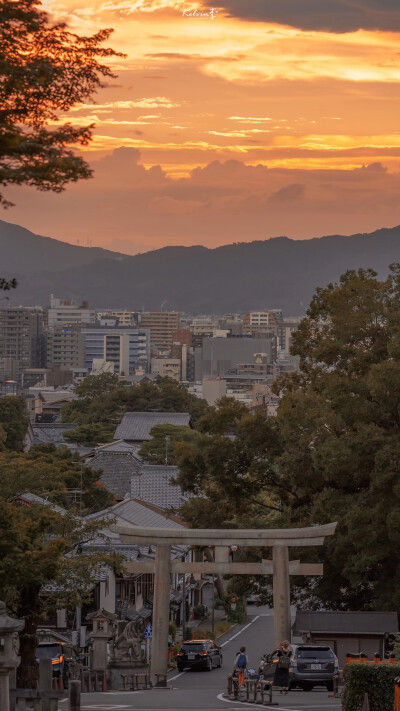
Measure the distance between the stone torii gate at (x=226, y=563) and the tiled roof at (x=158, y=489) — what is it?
38.8 m

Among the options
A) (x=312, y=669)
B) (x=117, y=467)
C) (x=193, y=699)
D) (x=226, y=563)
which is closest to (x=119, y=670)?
(x=226, y=563)

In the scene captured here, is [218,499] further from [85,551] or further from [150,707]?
[150,707]

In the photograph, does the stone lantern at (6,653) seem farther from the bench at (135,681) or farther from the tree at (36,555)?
the bench at (135,681)

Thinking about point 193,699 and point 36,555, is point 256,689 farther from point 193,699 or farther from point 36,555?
point 36,555

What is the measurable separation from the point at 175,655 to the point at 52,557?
56.1ft

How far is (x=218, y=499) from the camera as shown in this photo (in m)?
42.4

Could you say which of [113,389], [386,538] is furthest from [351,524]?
[113,389]

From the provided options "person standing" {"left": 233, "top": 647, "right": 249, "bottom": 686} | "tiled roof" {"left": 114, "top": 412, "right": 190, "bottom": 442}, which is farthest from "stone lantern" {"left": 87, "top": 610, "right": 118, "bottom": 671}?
"tiled roof" {"left": 114, "top": 412, "right": 190, "bottom": 442}

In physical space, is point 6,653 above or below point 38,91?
below

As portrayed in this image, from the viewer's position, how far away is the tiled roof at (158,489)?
76.9 metres

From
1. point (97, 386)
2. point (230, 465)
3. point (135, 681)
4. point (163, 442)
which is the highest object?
point (97, 386)

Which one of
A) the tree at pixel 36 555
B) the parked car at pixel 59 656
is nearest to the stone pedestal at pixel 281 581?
the tree at pixel 36 555

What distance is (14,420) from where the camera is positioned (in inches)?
3686

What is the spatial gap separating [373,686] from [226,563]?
1526 centimetres
